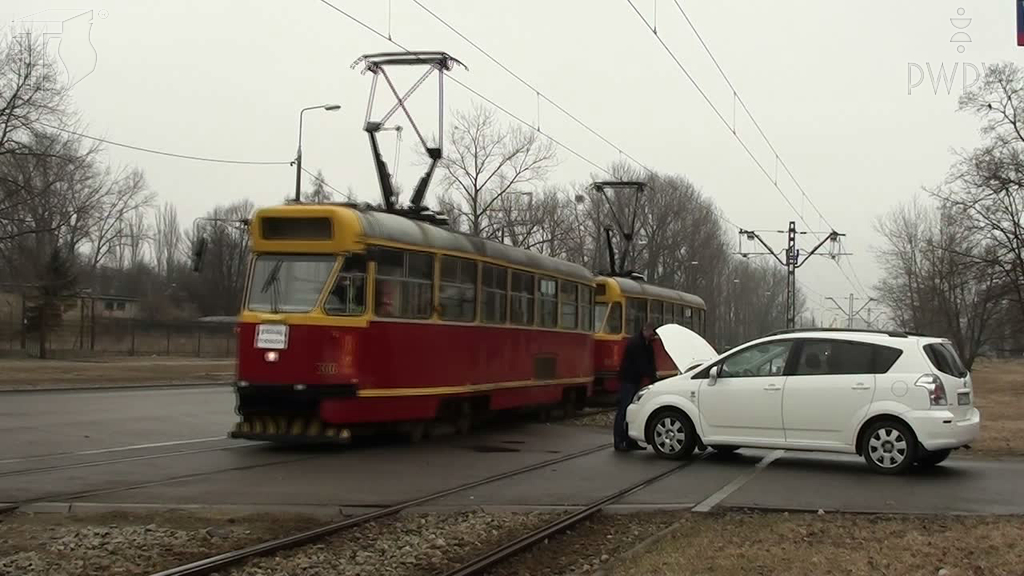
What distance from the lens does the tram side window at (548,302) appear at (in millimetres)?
18375

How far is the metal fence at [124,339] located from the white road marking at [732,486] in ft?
102

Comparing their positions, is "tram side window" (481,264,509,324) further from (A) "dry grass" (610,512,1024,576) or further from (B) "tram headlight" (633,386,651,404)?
(A) "dry grass" (610,512,1024,576)

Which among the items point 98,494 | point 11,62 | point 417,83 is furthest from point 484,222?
point 98,494

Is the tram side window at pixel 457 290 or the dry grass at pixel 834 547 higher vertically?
the tram side window at pixel 457 290

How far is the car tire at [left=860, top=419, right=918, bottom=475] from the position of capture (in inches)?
427

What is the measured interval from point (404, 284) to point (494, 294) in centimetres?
287

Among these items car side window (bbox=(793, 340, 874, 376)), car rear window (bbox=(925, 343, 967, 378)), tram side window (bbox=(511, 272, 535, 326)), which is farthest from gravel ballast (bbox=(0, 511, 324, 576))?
tram side window (bbox=(511, 272, 535, 326))

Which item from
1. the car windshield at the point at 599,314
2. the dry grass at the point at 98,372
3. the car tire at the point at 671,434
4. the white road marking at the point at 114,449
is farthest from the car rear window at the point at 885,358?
the dry grass at the point at 98,372

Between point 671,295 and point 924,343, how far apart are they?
56.0 feet

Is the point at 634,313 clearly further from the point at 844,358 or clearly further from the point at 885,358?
the point at 885,358

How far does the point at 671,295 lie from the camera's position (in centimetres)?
2839

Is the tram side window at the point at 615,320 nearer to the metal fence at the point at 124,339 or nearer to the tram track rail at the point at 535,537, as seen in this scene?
the tram track rail at the point at 535,537

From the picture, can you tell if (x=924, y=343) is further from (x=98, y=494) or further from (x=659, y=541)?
(x=98, y=494)

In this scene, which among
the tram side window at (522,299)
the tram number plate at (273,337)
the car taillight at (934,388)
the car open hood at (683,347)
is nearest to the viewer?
the car taillight at (934,388)
